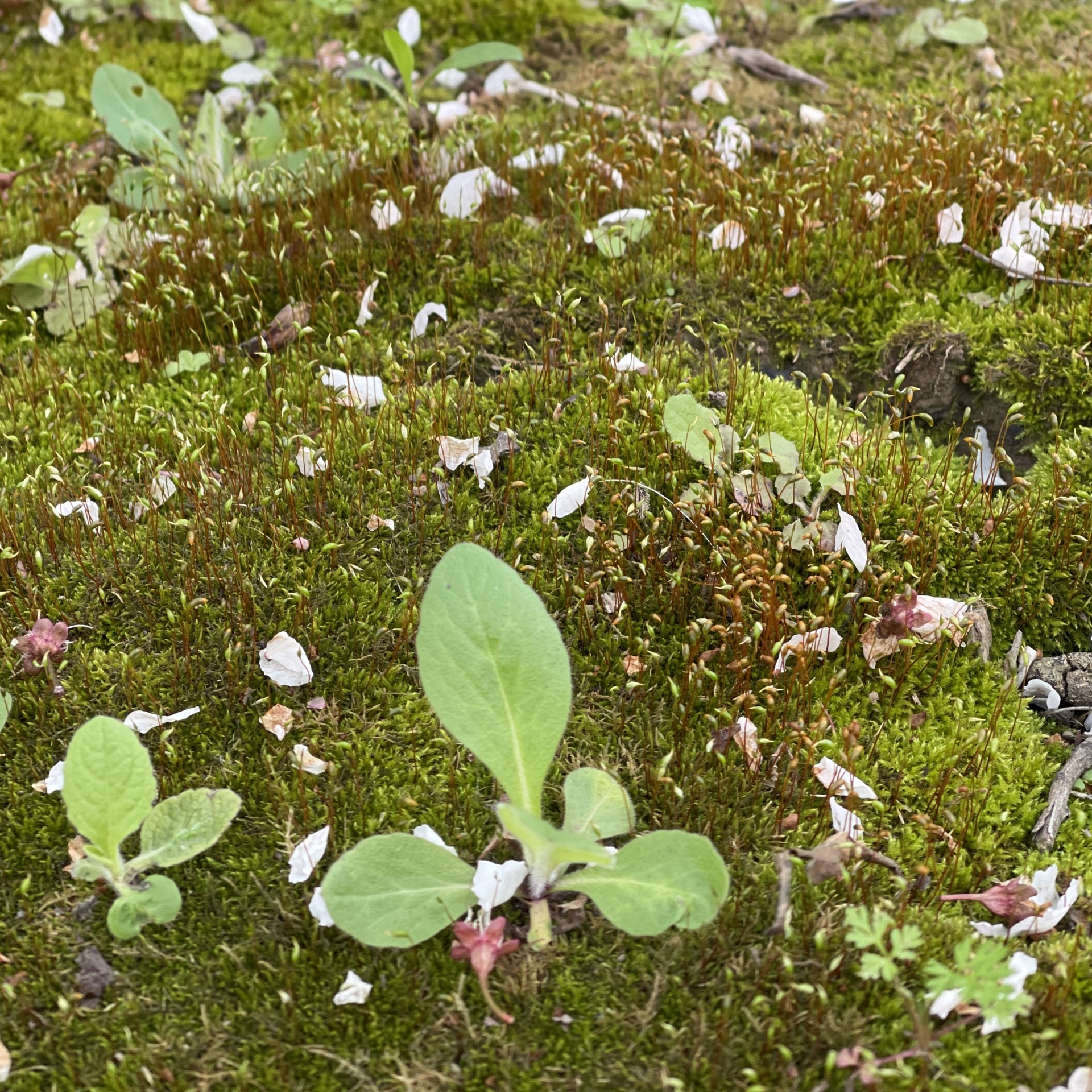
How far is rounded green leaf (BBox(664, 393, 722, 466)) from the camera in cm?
289

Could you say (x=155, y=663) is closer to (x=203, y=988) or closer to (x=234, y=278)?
(x=203, y=988)

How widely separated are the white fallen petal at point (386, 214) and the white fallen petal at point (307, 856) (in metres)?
2.58

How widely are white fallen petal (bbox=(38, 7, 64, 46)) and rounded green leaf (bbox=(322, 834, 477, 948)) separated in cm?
521

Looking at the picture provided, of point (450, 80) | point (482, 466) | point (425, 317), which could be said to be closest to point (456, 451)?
point (482, 466)

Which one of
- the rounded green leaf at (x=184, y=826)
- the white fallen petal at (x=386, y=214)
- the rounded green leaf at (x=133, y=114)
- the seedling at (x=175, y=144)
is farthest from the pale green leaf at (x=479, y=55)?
the rounded green leaf at (x=184, y=826)

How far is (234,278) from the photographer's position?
383 centimetres

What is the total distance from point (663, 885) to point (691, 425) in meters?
1.40

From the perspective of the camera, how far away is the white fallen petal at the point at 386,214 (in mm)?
3961

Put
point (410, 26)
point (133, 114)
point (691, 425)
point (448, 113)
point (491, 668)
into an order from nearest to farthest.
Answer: point (491, 668), point (691, 425), point (133, 114), point (448, 113), point (410, 26)

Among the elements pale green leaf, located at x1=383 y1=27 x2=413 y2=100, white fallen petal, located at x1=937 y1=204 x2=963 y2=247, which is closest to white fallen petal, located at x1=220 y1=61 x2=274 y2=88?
pale green leaf, located at x1=383 y1=27 x2=413 y2=100

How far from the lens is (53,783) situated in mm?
2297

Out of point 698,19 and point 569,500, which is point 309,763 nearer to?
point 569,500

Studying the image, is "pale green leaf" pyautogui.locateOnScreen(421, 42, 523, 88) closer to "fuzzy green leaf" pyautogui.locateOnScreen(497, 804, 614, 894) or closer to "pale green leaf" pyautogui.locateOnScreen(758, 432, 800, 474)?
"pale green leaf" pyautogui.locateOnScreen(758, 432, 800, 474)

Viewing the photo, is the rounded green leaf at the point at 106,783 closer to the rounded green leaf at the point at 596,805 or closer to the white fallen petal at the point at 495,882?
the white fallen petal at the point at 495,882
